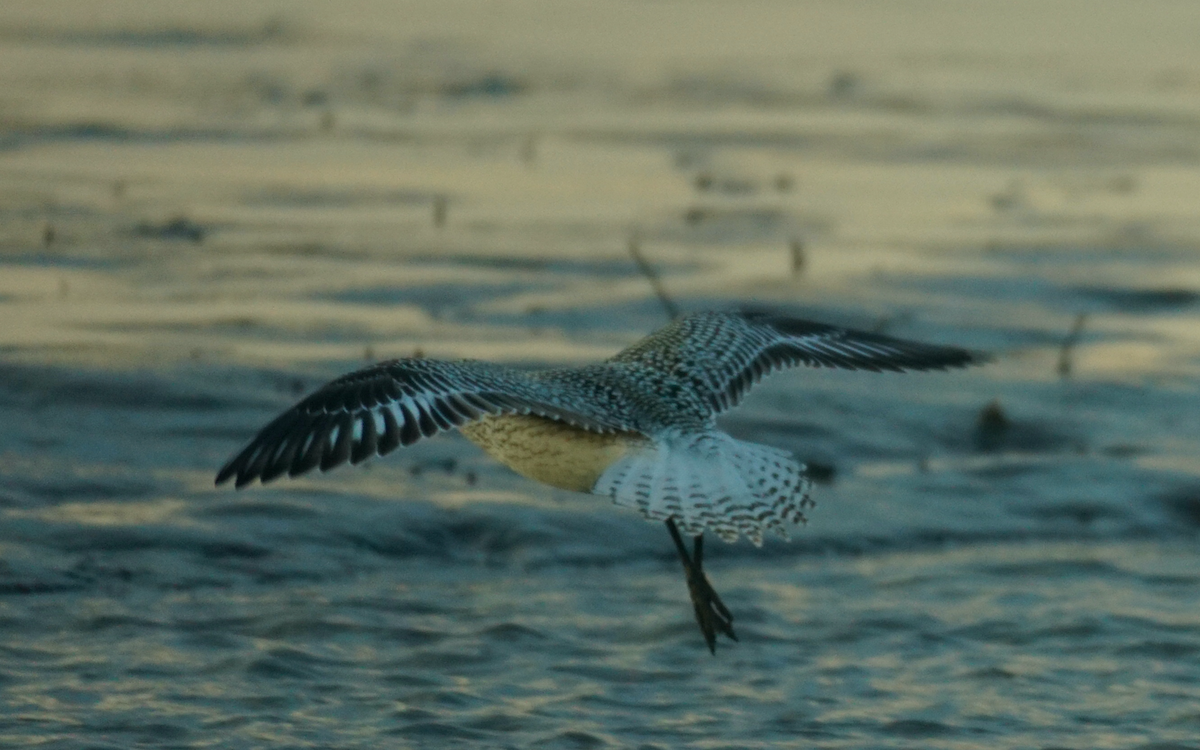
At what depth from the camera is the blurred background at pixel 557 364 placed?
7.29 m

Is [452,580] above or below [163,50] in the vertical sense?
below

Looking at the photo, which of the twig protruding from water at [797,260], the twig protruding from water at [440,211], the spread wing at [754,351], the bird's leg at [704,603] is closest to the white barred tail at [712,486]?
the bird's leg at [704,603]

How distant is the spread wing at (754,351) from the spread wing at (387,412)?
869mm

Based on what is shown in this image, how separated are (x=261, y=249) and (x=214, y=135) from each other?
2988 millimetres

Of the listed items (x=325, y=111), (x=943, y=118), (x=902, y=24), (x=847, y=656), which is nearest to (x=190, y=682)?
(x=847, y=656)

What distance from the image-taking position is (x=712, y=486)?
626 centimetres

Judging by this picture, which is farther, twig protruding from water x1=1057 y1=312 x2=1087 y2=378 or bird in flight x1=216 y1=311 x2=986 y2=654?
twig protruding from water x1=1057 y1=312 x2=1087 y2=378

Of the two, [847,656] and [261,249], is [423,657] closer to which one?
[847,656]

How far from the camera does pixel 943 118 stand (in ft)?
58.4

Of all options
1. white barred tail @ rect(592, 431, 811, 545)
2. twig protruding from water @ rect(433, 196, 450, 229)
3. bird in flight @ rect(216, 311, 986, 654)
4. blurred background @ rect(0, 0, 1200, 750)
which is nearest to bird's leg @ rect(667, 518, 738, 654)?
bird in flight @ rect(216, 311, 986, 654)

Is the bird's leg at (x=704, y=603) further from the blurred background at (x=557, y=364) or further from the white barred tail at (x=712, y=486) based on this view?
the white barred tail at (x=712, y=486)

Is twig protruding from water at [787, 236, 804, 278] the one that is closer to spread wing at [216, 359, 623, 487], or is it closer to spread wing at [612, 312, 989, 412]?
spread wing at [612, 312, 989, 412]

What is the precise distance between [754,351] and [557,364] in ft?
8.81

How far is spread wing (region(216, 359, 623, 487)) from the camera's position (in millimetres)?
6168
